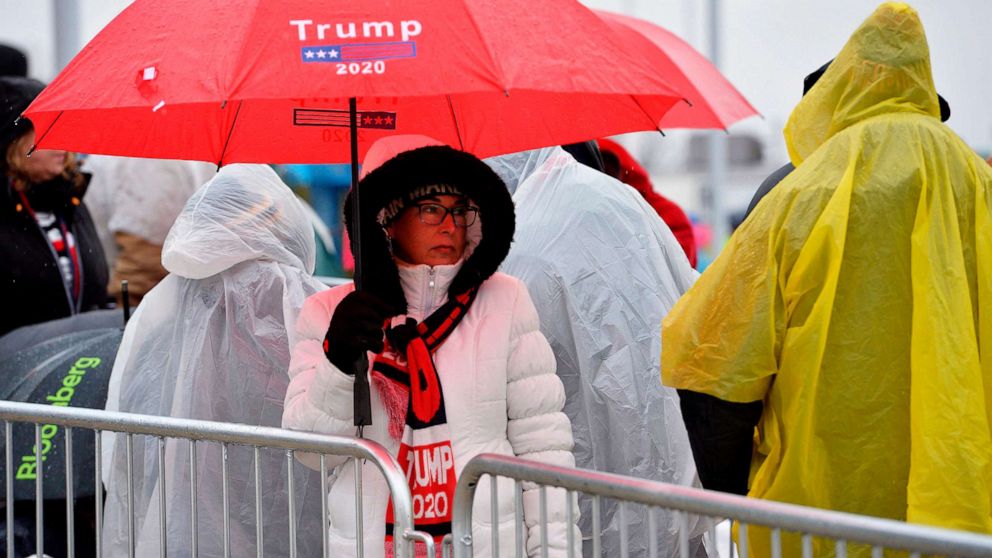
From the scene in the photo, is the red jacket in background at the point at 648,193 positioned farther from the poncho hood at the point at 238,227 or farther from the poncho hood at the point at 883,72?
the poncho hood at the point at 883,72

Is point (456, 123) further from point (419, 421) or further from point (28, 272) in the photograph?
point (28, 272)

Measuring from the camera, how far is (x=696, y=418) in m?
3.18

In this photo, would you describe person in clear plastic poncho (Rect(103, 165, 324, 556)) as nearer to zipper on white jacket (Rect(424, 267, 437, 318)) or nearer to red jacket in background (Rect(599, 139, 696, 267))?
zipper on white jacket (Rect(424, 267, 437, 318))

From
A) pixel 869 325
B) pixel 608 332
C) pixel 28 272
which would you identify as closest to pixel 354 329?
pixel 608 332

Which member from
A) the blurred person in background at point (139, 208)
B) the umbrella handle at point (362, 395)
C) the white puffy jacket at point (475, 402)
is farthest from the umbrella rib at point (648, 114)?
the blurred person in background at point (139, 208)

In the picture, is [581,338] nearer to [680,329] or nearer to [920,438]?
[680,329]

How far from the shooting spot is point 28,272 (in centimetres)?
598

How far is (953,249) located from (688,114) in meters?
2.57

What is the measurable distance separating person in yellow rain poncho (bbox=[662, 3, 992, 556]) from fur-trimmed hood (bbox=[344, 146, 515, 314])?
0.72 meters

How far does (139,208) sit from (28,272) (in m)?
1.18

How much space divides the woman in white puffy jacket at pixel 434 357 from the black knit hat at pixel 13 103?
2812 mm

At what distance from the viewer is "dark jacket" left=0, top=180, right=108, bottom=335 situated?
589 cm

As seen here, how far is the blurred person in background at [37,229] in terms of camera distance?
233 inches

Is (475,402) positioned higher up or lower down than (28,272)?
lower down
